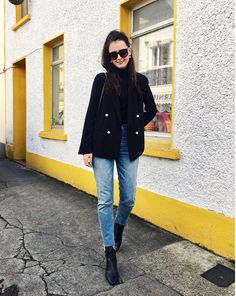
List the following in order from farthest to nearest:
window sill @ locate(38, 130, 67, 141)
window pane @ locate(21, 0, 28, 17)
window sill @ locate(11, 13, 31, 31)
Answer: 1. window pane @ locate(21, 0, 28, 17)
2. window sill @ locate(11, 13, 31, 31)
3. window sill @ locate(38, 130, 67, 141)

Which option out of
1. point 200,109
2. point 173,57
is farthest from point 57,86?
point 200,109

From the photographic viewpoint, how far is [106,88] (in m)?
2.99

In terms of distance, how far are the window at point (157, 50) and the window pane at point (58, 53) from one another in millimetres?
2606

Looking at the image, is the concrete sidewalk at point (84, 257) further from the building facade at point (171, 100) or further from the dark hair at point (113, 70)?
the dark hair at point (113, 70)

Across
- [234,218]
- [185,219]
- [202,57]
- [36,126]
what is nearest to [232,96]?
[202,57]

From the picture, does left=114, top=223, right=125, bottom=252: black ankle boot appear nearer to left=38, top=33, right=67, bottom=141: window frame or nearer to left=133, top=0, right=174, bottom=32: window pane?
left=133, top=0, right=174, bottom=32: window pane

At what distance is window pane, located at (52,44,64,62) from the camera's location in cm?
728

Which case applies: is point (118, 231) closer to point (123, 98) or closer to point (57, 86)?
point (123, 98)

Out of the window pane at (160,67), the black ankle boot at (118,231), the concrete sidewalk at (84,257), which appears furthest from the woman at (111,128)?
the window pane at (160,67)

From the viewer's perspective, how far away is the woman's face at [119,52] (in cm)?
304

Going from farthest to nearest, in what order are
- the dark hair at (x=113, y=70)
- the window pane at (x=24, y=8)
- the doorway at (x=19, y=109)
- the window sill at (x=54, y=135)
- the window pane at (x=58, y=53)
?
the doorway at (x=19, y=109), the window pane at (x=24, y=8), the window pane at (x=58, y=53), the window sill at (x=54, y=135), the dark hair at (x=113, y=70)

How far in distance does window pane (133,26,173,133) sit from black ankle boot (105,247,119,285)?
198 centimetres

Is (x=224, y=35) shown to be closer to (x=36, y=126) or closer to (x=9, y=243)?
(x=9, y=243)

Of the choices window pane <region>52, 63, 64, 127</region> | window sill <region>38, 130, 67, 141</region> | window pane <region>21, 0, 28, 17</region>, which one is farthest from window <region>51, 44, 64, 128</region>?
window pane <region>21, 0, 28, 17</region>
